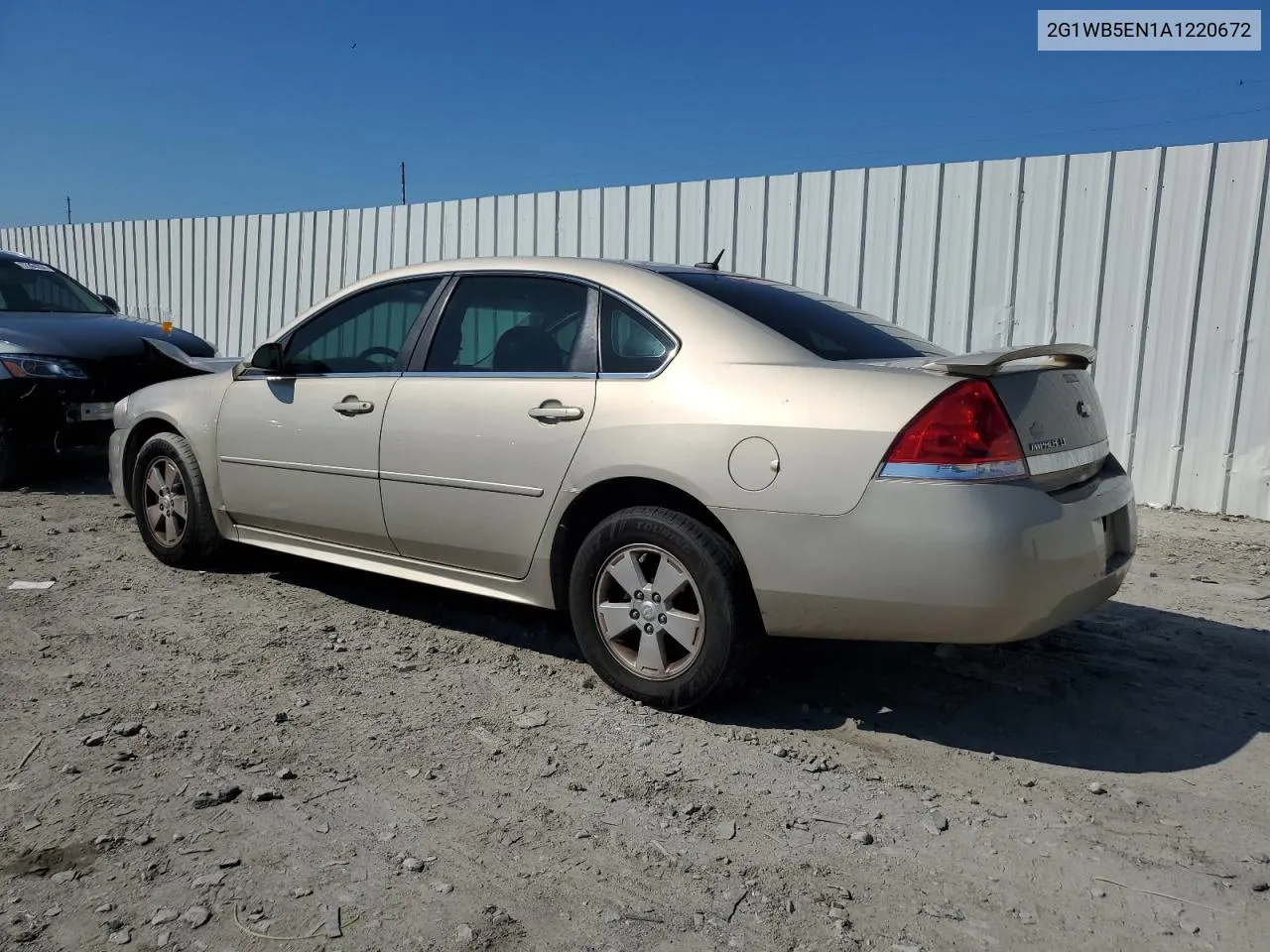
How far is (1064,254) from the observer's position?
7.14 m

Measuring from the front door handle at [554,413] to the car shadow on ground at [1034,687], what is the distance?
1.05 metres

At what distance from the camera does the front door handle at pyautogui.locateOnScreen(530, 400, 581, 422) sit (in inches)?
140

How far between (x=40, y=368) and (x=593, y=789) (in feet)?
19.7

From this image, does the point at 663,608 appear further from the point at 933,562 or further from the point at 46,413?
the point at 46,413

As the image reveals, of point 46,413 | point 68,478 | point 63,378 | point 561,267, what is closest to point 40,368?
point 63,378

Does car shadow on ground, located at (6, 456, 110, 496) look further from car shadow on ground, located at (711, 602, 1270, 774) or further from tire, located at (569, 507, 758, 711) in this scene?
car shadow on ground, located at (711, 602, 1270, 774)

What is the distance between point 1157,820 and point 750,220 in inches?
251

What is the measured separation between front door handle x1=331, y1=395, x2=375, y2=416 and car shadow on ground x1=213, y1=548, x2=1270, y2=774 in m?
0.98

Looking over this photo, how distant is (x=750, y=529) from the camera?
10.3 ft

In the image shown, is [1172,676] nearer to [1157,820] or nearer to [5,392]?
[1157,820]

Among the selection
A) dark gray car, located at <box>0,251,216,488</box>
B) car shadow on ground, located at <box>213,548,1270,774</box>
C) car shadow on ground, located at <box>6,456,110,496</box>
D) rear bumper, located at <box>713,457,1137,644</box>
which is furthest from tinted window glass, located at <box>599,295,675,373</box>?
car shadow on ground, located at <box>6,456,110,496</box>

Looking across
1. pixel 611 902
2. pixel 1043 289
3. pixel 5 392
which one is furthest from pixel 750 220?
pixel 611 902

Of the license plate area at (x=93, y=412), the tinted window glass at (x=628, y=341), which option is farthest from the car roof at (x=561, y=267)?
the license plate area at (x=93, y=412)

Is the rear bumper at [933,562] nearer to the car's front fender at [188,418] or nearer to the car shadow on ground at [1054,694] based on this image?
the car shadow on ground at [1054,694]
